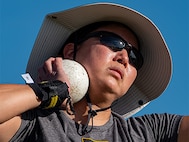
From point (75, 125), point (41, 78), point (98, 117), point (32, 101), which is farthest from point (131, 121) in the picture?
point (32, 101)

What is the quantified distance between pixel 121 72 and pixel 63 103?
90 centimetres

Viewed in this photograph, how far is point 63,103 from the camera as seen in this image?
169 inches

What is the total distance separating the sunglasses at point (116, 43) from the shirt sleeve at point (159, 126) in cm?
67

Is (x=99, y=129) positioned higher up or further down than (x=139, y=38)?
further down

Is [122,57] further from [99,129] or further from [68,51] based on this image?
[99,129]

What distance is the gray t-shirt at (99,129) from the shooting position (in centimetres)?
423

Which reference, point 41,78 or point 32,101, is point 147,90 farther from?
point 32,101

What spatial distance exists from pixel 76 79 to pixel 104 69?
0.54 metres

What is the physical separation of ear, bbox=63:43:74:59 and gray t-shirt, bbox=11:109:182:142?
862 mm

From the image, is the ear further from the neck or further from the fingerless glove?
the fingerless glove

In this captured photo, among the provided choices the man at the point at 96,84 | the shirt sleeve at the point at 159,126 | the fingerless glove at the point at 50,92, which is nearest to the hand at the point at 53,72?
the man at the point at 96,84

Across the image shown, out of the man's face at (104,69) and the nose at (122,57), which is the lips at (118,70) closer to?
the man's face at (104,69)

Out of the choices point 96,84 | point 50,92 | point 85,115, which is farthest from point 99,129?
point 50,92

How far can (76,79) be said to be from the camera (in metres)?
4.36
